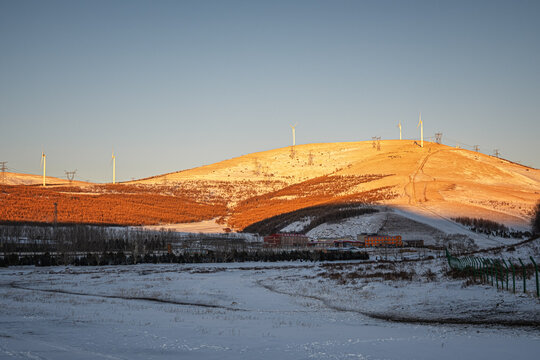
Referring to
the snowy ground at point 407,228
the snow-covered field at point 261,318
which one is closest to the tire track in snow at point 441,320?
the snow-covered field at point 261,318

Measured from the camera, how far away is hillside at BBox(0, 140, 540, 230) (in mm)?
90062

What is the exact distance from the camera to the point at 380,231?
70188mm

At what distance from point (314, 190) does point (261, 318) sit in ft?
334

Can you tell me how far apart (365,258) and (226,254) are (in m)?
13.8

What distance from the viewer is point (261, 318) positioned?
19469mm

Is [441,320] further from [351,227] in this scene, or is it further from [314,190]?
[314,190]

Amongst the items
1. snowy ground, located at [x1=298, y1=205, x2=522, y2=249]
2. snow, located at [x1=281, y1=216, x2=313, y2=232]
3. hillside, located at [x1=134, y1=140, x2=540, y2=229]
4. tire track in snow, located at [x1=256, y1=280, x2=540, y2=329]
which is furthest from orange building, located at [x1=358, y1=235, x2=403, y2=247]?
tire track in snow, located at [x1=256, y1=280, x2=540, y2=329]

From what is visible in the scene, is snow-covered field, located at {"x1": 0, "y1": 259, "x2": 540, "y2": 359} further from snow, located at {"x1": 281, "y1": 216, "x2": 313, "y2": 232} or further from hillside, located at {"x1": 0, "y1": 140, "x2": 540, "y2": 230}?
hillside, located at {"x1": 0, "y1": 140, "x2": 540, "y2": 230}

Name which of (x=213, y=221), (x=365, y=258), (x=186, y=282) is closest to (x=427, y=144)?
(x=213, y=221)

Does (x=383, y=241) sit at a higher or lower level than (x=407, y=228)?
lower

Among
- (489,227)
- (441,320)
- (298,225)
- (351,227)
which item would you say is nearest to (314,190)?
(298,225)

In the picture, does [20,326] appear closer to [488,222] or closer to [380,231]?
[380,231]

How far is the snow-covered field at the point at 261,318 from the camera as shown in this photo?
1301cm

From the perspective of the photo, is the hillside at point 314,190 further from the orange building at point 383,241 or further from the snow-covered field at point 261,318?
the snow-covered field at point 261,318
